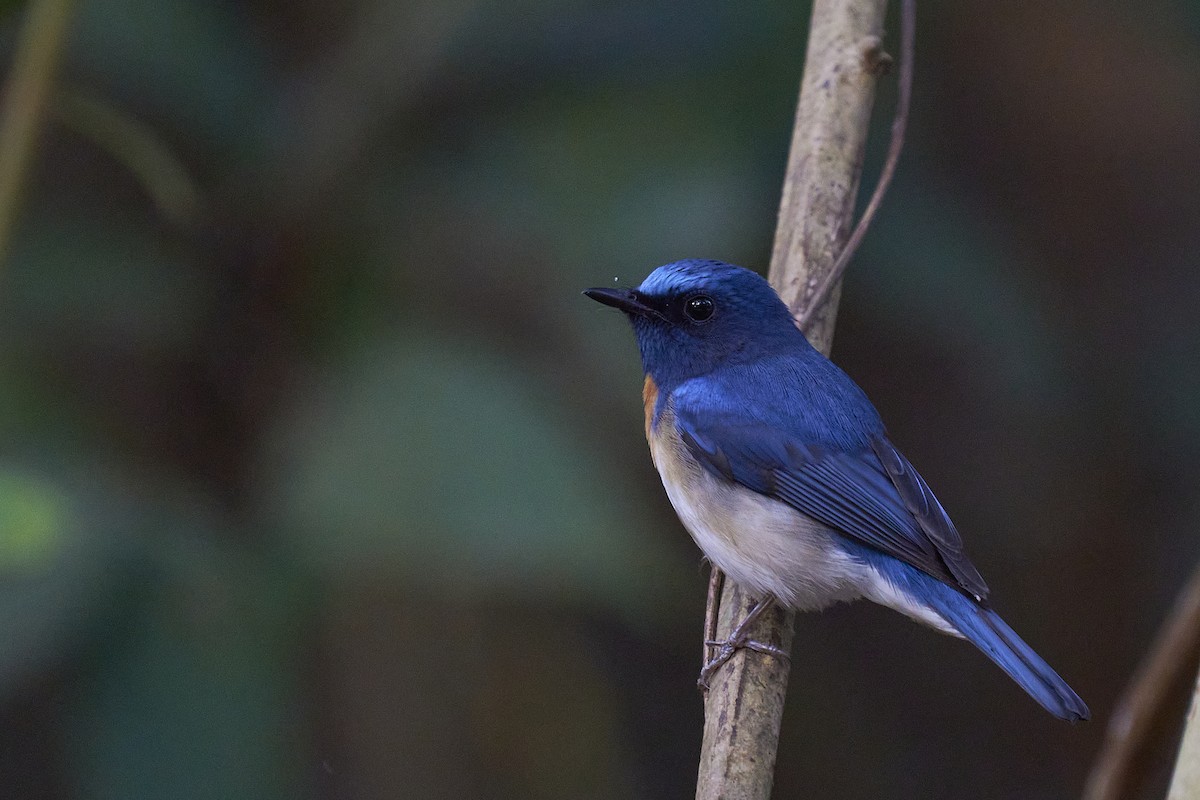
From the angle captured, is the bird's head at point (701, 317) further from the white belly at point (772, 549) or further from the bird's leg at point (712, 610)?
the bird's leg at point (712, 610)

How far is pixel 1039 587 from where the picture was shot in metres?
5.62

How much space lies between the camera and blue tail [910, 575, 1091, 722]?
8.73ft

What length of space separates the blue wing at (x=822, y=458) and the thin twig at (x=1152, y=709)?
652 mm

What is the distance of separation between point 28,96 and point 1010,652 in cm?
259

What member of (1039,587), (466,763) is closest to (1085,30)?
(1039,587)

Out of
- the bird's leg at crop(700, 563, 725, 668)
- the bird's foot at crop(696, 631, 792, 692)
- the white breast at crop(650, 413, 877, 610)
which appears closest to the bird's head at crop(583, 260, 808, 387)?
the white breast at crop(650, 413, 877, 610)

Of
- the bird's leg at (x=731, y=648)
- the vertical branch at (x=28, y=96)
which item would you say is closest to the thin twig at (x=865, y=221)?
the bird's leg at (x=731, y=648)

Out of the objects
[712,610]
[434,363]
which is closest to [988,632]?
[712,610]

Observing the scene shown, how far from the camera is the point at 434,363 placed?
3623 mm

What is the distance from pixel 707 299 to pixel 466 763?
174 centimetres

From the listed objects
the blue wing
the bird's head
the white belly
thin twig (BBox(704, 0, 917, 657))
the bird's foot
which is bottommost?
the bird's foot

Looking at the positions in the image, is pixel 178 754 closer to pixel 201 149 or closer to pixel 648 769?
pixel 201 149

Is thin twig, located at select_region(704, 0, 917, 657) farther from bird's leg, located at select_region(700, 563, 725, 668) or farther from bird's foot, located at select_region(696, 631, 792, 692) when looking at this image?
bird's foot, located at select_region(696, 631, 792, 692)

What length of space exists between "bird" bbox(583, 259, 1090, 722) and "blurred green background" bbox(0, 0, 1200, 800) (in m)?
0.18
